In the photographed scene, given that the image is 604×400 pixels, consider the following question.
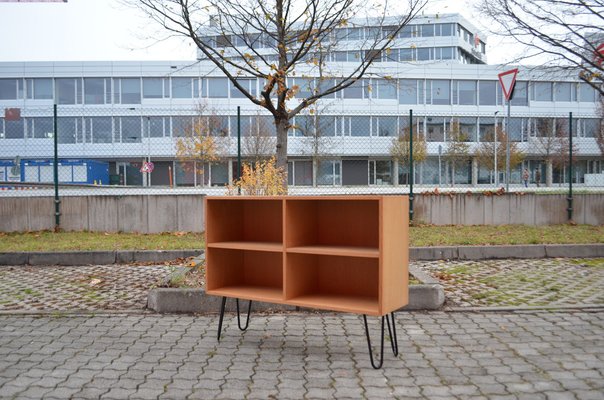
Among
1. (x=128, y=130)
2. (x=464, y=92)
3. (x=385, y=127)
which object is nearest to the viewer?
(x=385, y=127)

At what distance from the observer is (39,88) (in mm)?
46031

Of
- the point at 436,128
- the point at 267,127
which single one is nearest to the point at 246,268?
the point at 267,127

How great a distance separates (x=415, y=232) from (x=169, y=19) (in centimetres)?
624

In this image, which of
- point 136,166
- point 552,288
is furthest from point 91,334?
point 136,166

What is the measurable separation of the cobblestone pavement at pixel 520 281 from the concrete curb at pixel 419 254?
0.26m

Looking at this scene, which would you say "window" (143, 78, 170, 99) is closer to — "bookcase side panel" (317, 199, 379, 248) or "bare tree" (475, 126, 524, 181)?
"bare tree" (475, 126, 524, 181)

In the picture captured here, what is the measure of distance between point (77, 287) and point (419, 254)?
5.43 meters

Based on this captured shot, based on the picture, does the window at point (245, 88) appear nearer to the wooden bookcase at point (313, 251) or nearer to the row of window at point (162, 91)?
the row of window at point (162, 91)

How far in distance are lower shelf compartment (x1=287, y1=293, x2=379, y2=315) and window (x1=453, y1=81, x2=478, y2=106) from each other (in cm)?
4415

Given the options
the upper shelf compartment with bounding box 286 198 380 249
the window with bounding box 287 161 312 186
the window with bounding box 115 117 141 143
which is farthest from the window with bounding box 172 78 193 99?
the upper shelf compartment with bounding box 286 198 380 249

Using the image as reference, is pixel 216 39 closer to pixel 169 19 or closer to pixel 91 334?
pixel 169 19

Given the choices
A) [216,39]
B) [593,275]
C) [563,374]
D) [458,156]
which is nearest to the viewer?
[563,374]

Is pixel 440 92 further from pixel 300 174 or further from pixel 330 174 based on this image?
pixel 330 174

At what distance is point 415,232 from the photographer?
11430 millimetres
